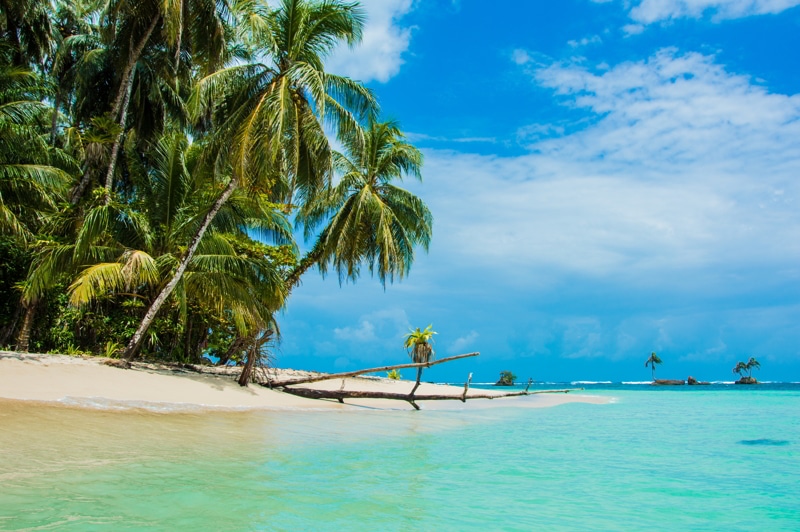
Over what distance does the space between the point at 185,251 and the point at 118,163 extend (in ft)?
31.2

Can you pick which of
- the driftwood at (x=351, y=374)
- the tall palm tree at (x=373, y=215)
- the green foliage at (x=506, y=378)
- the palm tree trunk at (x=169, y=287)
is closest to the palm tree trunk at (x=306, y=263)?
the tall palm tree at (x=373, y=215)

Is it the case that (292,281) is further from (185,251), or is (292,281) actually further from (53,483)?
(53,483)

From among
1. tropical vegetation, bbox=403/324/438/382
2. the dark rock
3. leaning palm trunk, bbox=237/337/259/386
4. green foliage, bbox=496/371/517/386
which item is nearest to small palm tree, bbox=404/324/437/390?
tropical vegetation, bbox=403/324/438/382

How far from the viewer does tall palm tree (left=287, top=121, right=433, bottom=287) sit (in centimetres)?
1889

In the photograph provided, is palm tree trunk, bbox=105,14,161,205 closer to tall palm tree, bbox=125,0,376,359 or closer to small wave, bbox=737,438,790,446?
tall palm tree, bbox=125,0,376,359

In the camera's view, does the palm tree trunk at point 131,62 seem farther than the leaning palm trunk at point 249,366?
Yes

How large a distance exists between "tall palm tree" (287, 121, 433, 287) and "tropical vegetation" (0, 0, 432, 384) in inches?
2.6

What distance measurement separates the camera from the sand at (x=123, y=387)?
9594 millimetres

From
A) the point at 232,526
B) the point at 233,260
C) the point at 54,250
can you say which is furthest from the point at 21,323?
the point at 232,526

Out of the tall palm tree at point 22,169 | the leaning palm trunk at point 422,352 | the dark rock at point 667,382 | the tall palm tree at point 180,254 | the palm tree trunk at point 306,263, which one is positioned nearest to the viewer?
the tall palm tree at point 180,254

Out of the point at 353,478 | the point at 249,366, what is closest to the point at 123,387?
the point at 249,366

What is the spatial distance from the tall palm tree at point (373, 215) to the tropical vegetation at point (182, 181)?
7 centimetres

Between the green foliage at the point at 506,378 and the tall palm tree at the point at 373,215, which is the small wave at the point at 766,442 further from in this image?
the green foliage at the point at 506,378

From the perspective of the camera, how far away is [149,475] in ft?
16.7
